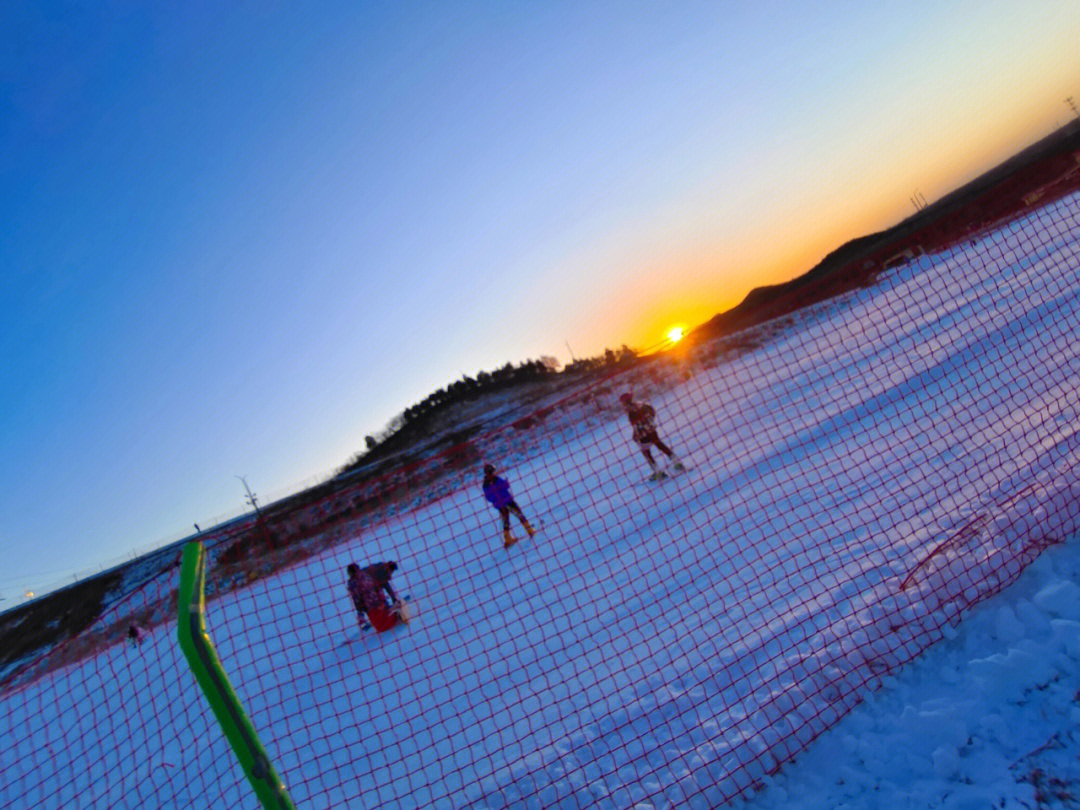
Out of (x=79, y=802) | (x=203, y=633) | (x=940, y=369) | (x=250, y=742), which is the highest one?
(x=203, y=633)

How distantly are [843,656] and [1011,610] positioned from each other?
1037 mm

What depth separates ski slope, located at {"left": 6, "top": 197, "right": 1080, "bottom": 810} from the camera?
4.02 metres

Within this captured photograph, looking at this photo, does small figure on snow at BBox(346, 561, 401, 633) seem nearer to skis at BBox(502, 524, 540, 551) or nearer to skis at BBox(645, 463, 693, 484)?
skis at BBox(502, 524, 540, 551)

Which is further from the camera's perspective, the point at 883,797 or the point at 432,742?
the point at 432,742

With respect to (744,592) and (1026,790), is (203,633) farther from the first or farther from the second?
(744,592)

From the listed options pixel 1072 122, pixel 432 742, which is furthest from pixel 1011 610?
pixel 1072 122

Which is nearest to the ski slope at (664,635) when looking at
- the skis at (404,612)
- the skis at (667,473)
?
the skis at (404,612)

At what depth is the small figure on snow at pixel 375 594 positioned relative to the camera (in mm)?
8195

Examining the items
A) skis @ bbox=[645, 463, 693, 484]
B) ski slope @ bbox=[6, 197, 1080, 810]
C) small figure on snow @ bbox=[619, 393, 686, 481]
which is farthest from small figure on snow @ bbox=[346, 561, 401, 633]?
skis @ bbox=[645, 463, 693, 484]

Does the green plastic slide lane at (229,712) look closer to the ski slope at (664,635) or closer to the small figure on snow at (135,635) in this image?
the ski slope at (664,635)

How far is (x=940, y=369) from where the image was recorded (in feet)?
36.7

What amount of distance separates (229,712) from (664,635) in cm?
373

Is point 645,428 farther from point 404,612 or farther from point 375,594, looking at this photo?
point 375,594

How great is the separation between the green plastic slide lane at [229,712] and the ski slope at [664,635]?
200cm
